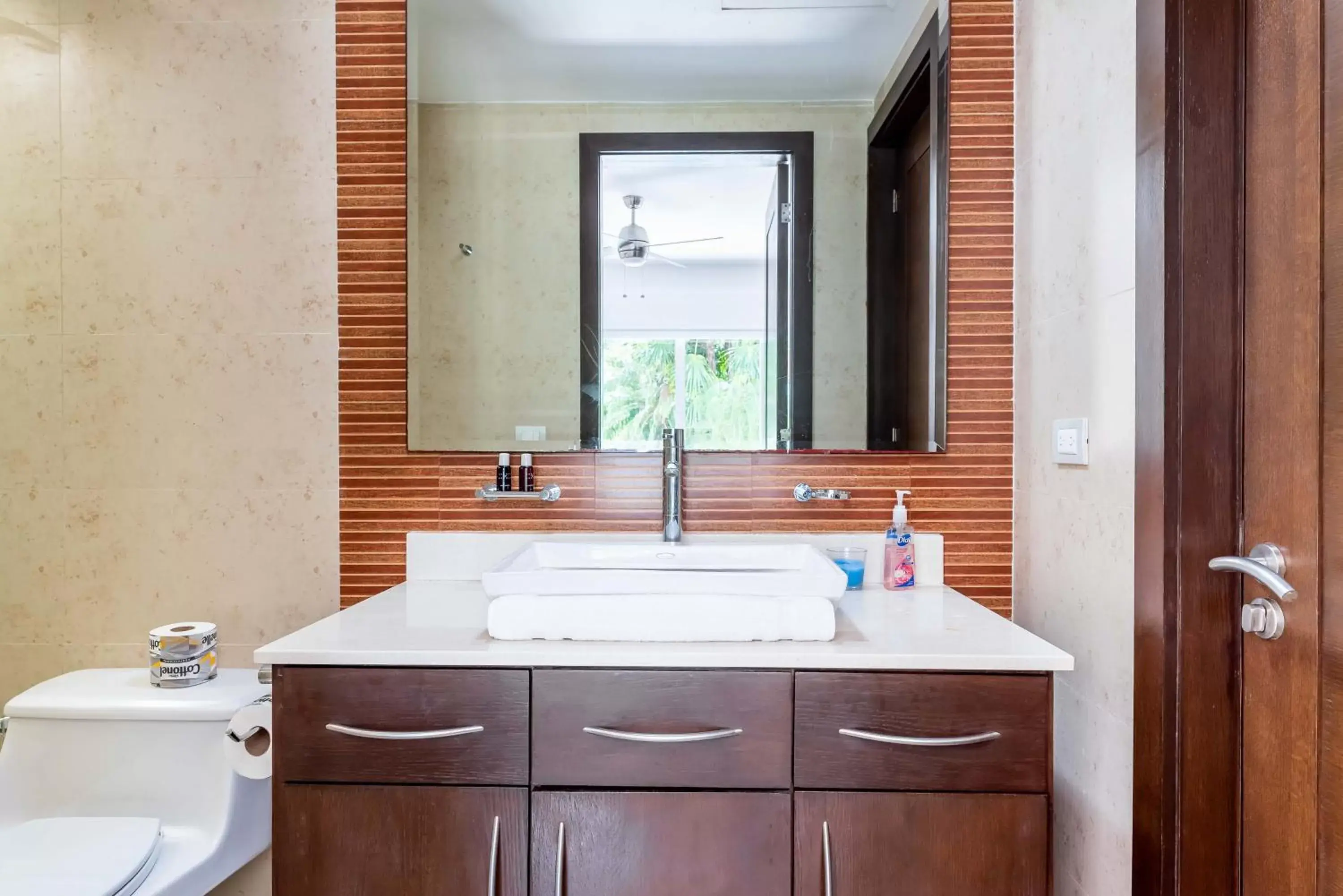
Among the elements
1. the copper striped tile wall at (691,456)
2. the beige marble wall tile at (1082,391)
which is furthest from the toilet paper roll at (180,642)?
the beige marble wall tile at (1082,391)

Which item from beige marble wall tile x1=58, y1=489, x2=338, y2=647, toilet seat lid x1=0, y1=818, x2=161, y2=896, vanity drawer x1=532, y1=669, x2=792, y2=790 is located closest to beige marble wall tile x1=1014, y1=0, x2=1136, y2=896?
vanity drawer x1=532, y1=669, x2=792, y2=790

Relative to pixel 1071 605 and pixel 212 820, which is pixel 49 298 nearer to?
pixel 212 820

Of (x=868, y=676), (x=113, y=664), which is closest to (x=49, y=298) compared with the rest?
(x=113, y=664)

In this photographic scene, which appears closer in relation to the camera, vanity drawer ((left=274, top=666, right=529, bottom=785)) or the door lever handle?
the door lever handle

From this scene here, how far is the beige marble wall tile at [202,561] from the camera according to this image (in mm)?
1601

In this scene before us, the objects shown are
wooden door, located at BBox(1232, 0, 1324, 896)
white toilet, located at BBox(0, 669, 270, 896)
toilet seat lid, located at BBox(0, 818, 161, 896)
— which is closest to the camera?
wooden door, located at BBox(1232, 0, 1324, 896)

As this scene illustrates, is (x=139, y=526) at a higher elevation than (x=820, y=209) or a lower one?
lower

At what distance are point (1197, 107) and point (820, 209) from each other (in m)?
0.71

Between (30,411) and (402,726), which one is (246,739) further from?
(30,411)

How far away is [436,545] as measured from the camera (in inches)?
62.7

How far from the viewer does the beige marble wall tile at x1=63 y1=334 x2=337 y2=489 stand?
1.59 m

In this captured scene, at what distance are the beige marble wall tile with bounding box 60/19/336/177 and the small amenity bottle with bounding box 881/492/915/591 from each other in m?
1.46

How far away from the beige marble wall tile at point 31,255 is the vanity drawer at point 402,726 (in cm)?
115

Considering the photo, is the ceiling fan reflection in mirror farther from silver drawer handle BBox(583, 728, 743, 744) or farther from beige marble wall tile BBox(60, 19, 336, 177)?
silver drawer handle BBox(583, 728, 743, 744)
